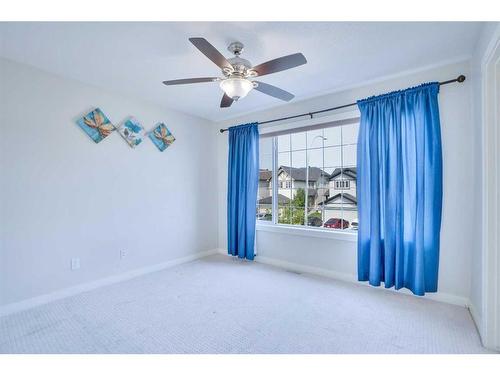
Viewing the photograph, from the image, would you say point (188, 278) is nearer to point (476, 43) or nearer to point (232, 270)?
point (232, 270)

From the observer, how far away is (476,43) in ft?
6.75

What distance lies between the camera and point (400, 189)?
99.3 inches

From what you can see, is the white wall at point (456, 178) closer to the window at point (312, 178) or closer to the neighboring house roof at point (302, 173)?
the window at point (312, 178)

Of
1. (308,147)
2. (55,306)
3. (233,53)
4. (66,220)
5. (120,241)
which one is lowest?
(55,306)

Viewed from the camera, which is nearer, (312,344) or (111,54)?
(312,344)

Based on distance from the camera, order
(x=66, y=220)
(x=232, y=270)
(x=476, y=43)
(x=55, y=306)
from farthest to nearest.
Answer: (x=232, y=270) → (x=66, y=220) → (x=55, y=306) → (x=476, y=43)

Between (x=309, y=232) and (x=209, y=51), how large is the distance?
2.50 meters

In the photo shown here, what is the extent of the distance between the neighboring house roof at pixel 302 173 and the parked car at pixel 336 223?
59cm

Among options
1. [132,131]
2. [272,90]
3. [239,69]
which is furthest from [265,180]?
[239,69]

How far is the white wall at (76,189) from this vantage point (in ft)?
7.59

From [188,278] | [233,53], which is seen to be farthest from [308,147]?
[188,278]

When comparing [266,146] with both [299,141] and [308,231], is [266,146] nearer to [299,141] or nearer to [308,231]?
[299,141]
